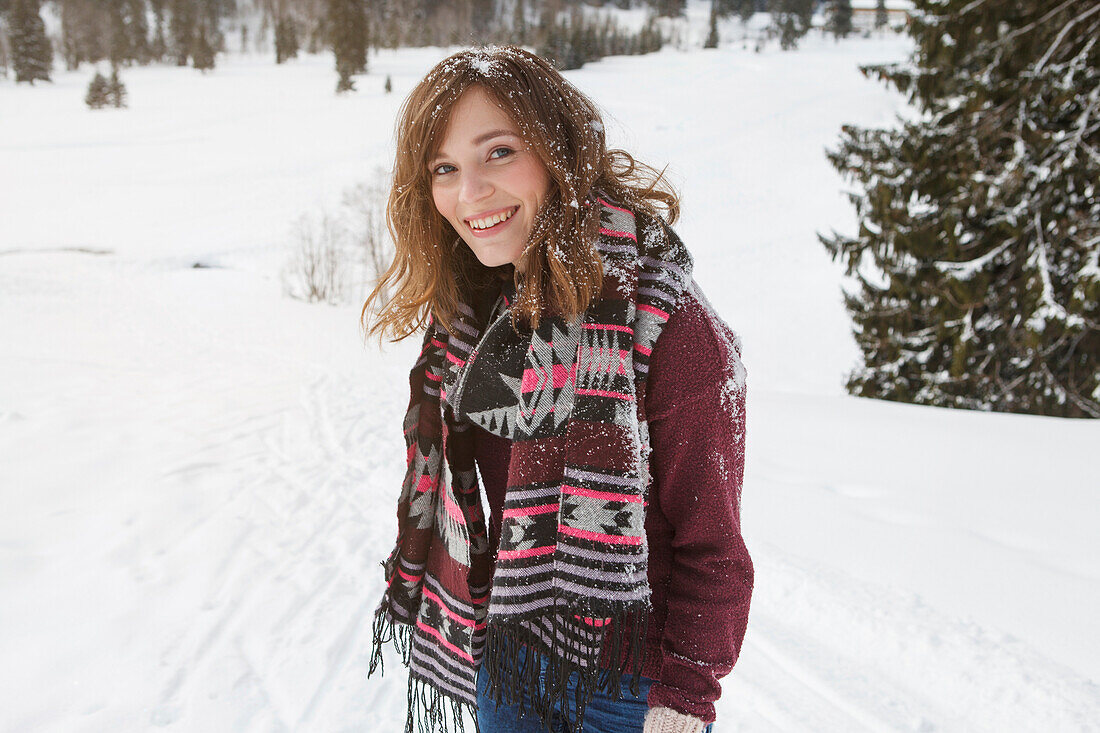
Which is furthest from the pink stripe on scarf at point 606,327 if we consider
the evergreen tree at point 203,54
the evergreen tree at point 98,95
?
the evergreen tree at point 203,54

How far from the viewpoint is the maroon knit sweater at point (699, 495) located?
1072 millimetres

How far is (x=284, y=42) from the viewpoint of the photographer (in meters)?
48.1

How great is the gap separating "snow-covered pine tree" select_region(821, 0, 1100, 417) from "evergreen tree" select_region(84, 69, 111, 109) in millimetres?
37662

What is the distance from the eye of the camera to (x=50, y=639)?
2.76 m

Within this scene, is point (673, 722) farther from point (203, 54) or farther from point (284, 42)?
point (284, 42)

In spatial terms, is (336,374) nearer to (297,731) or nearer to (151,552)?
(151,552)

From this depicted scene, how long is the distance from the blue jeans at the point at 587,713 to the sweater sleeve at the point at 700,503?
15cm

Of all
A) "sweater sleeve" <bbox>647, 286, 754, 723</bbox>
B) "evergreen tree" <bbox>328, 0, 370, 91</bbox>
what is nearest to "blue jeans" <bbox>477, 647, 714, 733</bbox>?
"sweater sleeve" <bbox>647, 286, 754, 723</bbox>

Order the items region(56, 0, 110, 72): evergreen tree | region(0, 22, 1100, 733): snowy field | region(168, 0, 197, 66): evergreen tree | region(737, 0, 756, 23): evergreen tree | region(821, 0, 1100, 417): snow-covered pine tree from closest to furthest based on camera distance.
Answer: region(0, 22, 1100, 733): snowy field
region(821, 0, 1100, 417): snow-covered pine tree
region(56, 0, 110, 72): evergreen tree
region(168, 0, 197, 66): evergreen tree
region(737, 0, 756, 23): evergreen tree

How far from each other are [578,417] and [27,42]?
50.4 metres

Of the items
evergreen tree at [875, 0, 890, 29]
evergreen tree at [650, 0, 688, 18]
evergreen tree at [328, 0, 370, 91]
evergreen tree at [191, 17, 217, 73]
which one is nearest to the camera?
evergreen tree at [328, 0, 370, 91]

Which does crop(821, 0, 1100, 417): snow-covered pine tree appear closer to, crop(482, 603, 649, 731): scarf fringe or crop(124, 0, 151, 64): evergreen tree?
crop(482, 603, 649, 731): scarf fringe

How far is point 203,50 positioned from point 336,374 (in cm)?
4718

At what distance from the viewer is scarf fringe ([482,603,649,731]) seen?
3.89 ft
